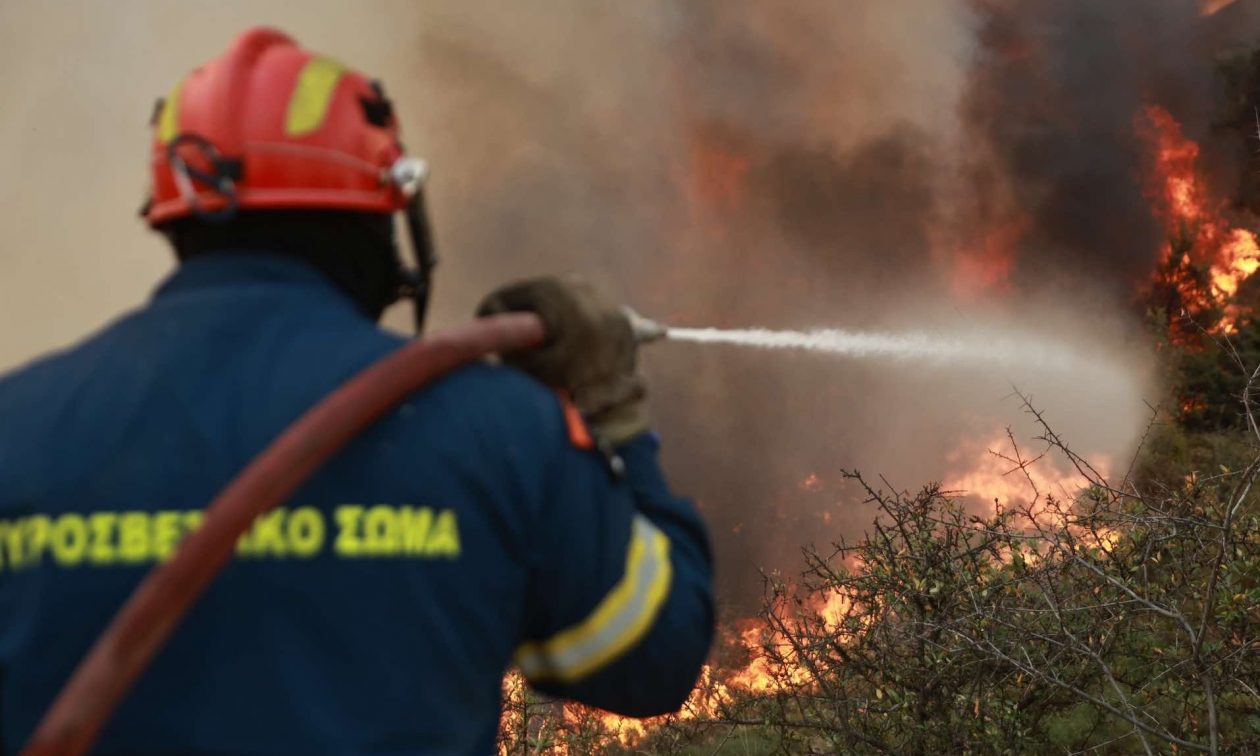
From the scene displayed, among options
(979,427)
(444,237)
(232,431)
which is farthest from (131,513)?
(979,427)

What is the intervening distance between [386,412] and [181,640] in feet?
1.06

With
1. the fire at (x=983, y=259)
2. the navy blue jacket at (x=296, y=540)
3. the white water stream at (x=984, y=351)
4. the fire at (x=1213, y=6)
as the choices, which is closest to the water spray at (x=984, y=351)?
the white water stream at (x=984, y=351)

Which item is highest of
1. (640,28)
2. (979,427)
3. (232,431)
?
(640,28)

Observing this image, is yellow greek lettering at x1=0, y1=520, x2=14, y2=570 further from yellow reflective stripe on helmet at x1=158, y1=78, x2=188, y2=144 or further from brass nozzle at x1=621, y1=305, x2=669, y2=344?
brass nozzle at x1=621, y1=305, x2=669, y2=344

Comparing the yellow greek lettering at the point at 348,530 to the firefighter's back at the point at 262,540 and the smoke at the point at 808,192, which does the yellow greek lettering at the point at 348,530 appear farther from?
the smoke at the point at 808,192

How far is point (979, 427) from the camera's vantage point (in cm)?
2005

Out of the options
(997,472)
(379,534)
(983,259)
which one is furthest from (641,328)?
(983,259)

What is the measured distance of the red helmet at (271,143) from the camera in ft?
4.62

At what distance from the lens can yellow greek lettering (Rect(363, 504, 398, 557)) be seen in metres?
1.18

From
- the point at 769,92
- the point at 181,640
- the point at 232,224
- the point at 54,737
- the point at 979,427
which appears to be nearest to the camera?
the point at 54,737

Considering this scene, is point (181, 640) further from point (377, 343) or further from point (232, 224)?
Answer: point (232, 224)

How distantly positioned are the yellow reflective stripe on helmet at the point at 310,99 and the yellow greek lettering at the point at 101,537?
0.58 metres

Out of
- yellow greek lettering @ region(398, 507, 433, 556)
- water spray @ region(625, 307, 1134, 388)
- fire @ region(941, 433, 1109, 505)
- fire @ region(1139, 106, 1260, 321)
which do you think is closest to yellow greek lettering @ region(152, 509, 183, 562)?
yellow greek lettering @ region(398, 507, 433, 556)

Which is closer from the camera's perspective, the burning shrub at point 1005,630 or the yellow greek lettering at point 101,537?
the yellow greek lettering at point 101,537
